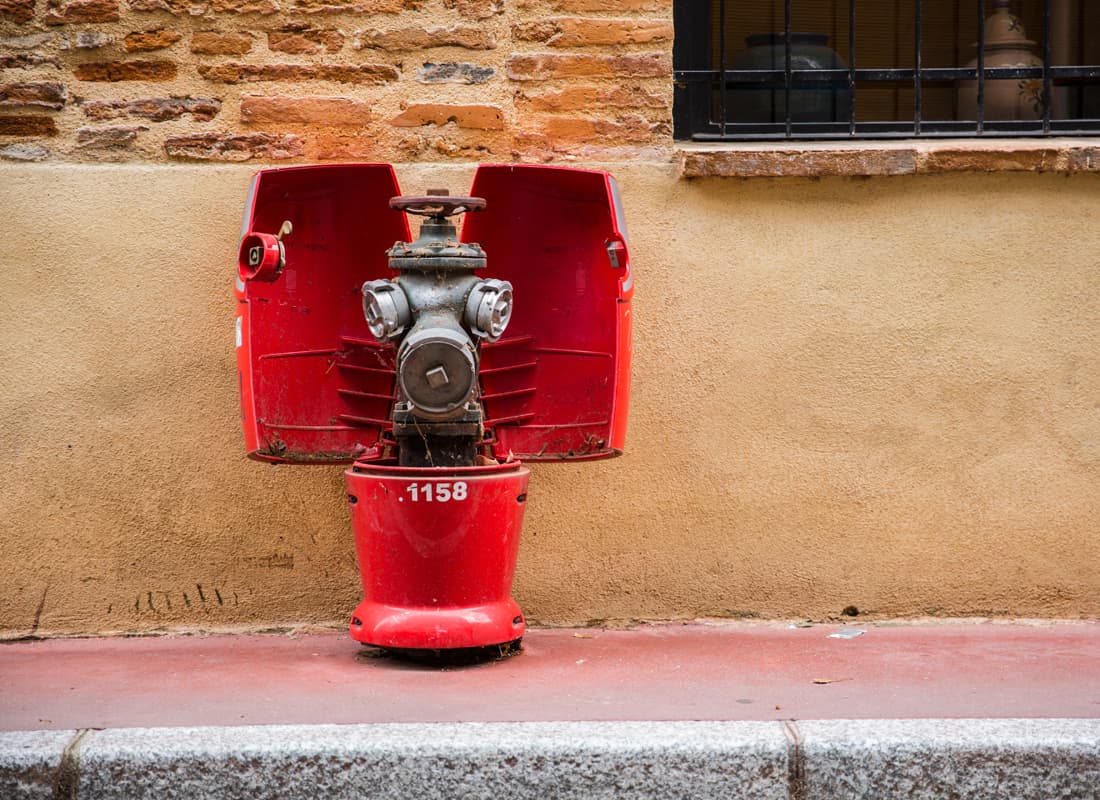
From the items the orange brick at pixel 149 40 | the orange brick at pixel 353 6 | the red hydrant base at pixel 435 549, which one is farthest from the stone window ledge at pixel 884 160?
the orange brick at pixel 149 40

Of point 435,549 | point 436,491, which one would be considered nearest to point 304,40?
point 436,491

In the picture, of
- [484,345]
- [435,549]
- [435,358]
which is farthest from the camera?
[484,345]

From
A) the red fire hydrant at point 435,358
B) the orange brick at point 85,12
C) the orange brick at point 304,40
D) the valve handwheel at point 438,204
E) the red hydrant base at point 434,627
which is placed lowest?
the red hydrant base at point 434,627

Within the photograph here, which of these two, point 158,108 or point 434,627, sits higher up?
point 158,108

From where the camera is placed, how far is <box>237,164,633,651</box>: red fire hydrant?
3.58 m

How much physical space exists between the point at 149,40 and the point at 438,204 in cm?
127

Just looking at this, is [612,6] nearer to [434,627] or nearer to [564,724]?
[434,627]

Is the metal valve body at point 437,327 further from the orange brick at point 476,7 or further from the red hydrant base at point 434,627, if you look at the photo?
the orange brick at point 476,7

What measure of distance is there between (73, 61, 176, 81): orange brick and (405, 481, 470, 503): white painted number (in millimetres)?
1668

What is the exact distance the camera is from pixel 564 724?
3035 millimetres

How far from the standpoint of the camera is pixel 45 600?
13.8ft

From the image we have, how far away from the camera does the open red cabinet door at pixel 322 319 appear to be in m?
3.92

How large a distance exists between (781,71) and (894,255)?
2.53ft

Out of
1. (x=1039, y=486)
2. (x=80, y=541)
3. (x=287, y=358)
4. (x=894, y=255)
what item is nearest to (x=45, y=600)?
(x=80, y=541)
